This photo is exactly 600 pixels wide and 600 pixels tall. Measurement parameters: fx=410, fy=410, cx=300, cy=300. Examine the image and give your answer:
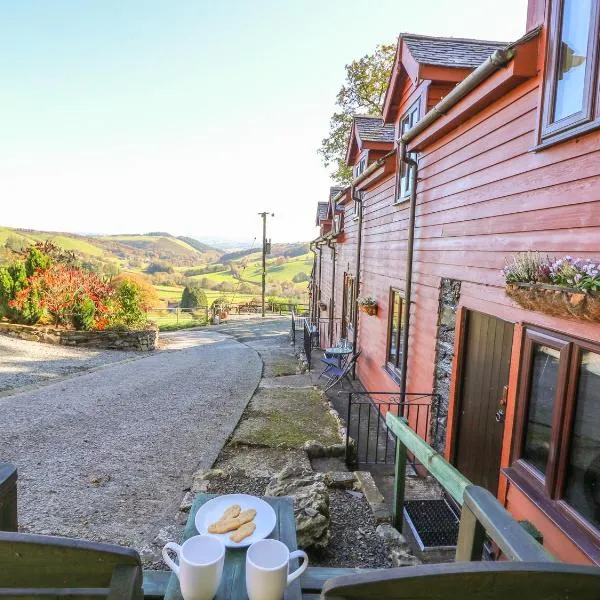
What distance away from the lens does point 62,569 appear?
123 centimetres

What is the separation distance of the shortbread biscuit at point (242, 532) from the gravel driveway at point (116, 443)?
6.12ft

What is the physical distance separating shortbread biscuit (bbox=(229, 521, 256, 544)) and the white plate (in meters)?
0.02

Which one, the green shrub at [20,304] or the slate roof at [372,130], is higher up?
the slate roof at [372,130]

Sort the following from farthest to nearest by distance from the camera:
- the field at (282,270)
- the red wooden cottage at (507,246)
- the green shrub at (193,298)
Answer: the field at (282,270) → the green shrub at (193,298) → the red wooden cottage at (507,246)

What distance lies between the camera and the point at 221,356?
13.4 metres

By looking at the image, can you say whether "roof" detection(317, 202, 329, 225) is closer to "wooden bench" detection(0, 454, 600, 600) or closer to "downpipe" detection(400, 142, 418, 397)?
"downpipe" detection(400, 142, 418, 397)

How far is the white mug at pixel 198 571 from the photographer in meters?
1.67

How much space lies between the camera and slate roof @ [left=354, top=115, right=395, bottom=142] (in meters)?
9.52

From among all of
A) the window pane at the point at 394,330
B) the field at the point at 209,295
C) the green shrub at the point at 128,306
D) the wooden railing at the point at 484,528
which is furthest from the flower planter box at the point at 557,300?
the field at the point at 209,295

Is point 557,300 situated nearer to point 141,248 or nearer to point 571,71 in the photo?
point 571,71

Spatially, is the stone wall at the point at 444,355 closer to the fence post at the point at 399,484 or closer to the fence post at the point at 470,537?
the fence post at the point at 399,484

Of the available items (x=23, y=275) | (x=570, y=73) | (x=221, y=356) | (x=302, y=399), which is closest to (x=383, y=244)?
(x=302, y=399)

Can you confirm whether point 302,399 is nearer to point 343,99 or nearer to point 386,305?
point 386,305

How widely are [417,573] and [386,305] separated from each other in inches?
270
